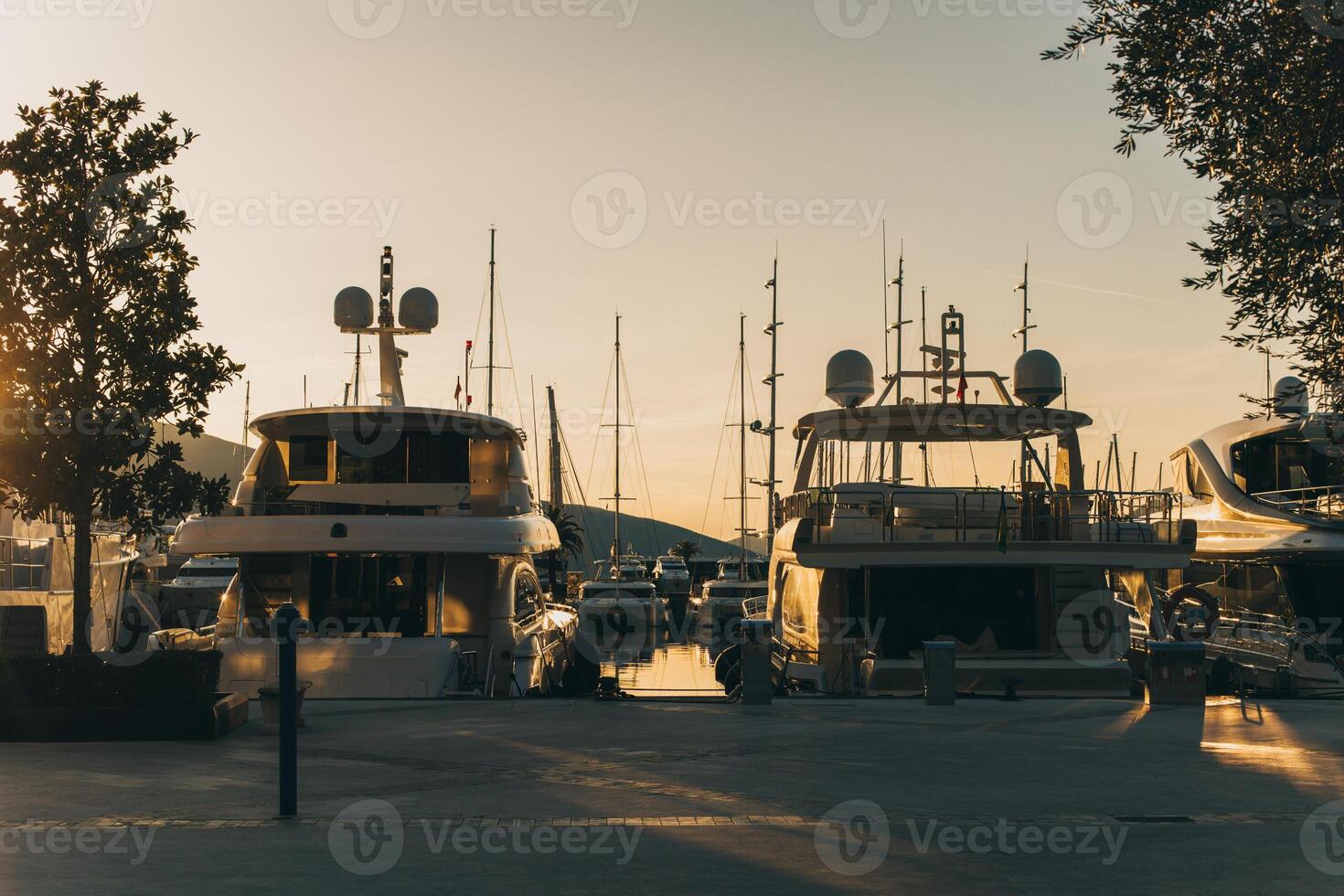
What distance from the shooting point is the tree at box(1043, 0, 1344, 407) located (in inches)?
446

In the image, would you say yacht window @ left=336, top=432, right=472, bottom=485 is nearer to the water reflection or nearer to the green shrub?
the green shrub

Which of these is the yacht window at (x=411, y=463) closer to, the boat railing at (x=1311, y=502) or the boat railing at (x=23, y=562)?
the boat railing at (x=23, y=562)

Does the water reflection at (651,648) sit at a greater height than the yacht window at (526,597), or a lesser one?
lesser

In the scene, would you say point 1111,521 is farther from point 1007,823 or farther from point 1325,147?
point 1007,823

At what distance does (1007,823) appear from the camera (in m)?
8.78

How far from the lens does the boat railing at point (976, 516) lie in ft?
72.6

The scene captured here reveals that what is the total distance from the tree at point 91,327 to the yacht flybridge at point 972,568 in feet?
35.4

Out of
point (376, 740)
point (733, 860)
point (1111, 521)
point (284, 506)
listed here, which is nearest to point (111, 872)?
point (733, 860)

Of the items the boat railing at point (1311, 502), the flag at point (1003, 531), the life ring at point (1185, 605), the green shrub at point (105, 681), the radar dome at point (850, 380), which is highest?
the radar dome at point (850, 380)

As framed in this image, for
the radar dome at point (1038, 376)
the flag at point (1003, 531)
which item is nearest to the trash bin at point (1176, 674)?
the flag at point (1003, 531)

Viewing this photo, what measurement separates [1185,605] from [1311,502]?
367 centimetres

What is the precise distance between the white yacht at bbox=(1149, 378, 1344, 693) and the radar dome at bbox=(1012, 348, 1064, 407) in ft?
13.2

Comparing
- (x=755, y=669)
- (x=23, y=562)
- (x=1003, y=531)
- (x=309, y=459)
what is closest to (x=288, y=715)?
(x=755, y=669)

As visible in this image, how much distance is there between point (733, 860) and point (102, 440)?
32.0 feet
